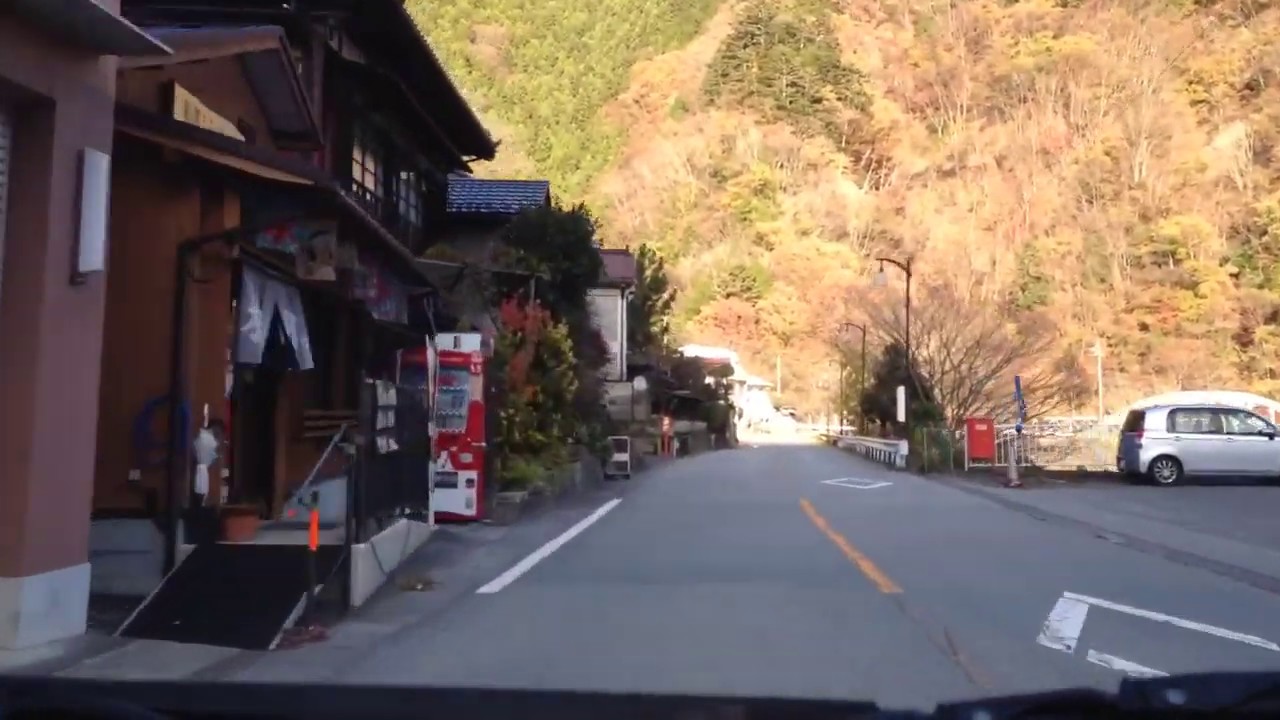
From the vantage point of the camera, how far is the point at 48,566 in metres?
7.52

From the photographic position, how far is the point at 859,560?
41.8ft

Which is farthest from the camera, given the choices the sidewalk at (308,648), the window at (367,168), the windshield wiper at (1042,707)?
the window at (367,168)

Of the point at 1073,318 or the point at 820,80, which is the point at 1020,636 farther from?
the point at 820,80

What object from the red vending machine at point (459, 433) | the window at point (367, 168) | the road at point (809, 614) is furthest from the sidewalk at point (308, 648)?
the window at point (367, 168)

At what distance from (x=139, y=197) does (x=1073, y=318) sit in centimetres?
6215

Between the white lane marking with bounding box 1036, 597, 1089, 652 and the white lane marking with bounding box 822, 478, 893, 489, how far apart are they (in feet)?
54.2

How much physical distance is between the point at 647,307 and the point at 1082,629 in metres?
43.1

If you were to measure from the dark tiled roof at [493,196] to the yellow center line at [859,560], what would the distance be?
36.3ft

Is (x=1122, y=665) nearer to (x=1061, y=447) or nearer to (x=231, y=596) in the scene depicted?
(x=231, y=596)

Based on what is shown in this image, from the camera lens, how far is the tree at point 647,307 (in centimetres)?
4966

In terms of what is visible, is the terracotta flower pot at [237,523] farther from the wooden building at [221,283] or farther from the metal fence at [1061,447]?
the metal fence at [1061,447]

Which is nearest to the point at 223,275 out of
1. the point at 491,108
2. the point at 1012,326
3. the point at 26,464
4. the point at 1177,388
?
the point at 26,464

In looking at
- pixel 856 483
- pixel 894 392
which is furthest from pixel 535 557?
pixel 894 392

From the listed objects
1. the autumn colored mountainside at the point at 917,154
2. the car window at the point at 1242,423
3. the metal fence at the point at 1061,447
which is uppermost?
the autumn colored mountainside at the point at 917,154
